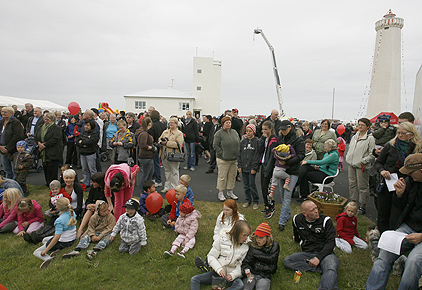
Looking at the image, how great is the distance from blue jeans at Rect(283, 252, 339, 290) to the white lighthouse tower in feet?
59.0

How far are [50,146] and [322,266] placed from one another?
22.1 ft

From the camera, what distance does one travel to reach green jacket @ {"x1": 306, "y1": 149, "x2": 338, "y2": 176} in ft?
18.8

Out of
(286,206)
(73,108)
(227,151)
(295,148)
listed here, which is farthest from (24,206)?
(73,108)

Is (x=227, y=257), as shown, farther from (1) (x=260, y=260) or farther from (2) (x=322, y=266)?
(2) (x=322, y=266)

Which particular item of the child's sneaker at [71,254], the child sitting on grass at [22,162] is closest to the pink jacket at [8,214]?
the child's sneaker at [71,254]

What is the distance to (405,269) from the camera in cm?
272

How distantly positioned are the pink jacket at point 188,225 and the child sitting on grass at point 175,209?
0.25 m

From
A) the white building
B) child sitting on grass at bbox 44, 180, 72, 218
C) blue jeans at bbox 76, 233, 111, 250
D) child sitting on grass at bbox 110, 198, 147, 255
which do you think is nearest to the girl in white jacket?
child sitting on grass at bbox 110, 198, 147, 255

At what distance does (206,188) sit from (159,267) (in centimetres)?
381

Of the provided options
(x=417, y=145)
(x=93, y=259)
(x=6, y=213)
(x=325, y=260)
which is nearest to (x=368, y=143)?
(x=417, y=145)

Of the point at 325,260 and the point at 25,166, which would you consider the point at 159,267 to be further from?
the point at 25,166

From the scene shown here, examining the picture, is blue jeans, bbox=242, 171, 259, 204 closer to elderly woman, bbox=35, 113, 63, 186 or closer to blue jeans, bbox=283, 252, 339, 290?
blue jeans, bbox=283, 252, 339, 290

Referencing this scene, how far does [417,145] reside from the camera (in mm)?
3303

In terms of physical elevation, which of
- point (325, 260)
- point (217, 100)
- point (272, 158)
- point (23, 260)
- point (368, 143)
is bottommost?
point (23, 260)
